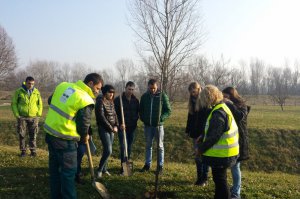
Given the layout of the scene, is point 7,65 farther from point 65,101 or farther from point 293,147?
point 65,101

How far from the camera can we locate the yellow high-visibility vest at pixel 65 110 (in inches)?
199

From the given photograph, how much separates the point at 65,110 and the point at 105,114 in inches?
89.0

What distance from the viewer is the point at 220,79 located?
2614 centimetres

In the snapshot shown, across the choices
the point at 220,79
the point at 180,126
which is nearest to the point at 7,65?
the point at 220,79

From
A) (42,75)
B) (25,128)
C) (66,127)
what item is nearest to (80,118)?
(66,127)

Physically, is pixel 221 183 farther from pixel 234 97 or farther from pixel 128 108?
pixel 128 108

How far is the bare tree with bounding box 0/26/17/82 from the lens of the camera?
43594 millimetres

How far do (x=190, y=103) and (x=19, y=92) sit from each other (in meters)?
5.10

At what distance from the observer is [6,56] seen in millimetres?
44312

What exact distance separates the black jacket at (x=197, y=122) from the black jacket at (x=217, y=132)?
0.95 m

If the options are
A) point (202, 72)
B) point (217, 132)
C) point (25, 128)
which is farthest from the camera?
point (202, 72)

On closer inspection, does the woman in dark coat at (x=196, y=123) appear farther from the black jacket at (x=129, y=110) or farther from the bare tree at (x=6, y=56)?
the bare tree at (x=6, y=56)

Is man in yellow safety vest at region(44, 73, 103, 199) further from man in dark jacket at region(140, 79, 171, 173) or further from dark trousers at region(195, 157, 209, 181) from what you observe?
dark trousers at region(195, 157, 209, 181)

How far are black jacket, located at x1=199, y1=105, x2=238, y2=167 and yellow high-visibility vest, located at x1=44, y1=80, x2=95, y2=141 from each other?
2.03m
